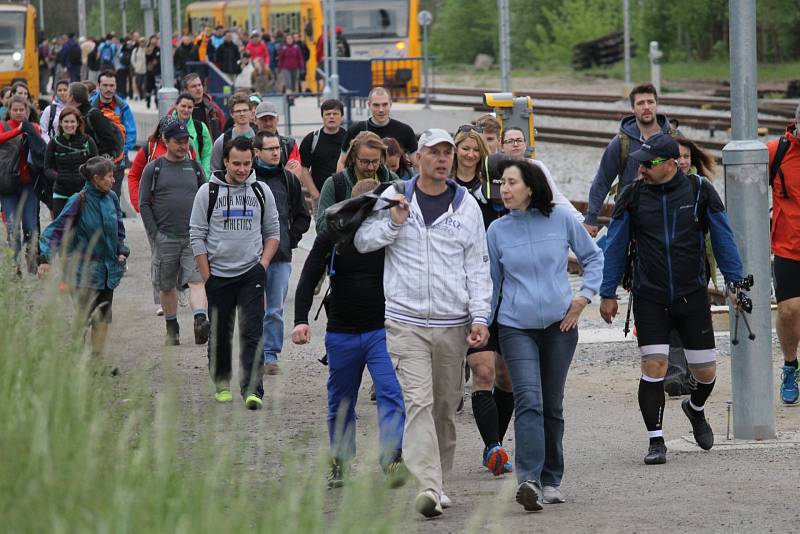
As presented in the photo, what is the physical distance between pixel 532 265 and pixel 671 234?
110 centimetres

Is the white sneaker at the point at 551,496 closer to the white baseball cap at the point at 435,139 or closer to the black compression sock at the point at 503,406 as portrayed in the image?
the black compression sock at the point at 503,406

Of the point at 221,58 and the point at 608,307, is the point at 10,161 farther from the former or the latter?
the point at 221,58

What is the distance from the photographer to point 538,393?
24.1 feet

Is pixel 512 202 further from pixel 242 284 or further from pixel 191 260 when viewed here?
pixel 191 260

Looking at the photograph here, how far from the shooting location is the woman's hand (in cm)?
735

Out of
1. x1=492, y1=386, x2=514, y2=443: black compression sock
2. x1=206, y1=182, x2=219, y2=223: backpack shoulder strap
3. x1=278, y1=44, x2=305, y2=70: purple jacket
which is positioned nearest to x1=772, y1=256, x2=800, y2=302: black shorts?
x1=492, y1=386, x2=514, y2=443: black compression sock

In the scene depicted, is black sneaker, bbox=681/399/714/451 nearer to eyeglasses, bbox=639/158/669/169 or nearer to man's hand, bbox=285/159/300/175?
eyeglasses, bbox=639/158/669/169

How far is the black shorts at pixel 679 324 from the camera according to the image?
27.1 feet

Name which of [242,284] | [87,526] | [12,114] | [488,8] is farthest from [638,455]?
[488,8]

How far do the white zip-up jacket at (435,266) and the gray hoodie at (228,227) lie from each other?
2791 mm

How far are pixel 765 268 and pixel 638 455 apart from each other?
49.9 inches

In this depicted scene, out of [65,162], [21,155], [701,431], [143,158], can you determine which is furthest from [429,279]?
[21,155]

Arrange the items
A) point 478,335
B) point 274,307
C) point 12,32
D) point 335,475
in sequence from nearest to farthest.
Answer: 1. point 478,335
2. point 335,475
3. point 274,307
4. point 12,32

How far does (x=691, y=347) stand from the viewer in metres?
8.38
